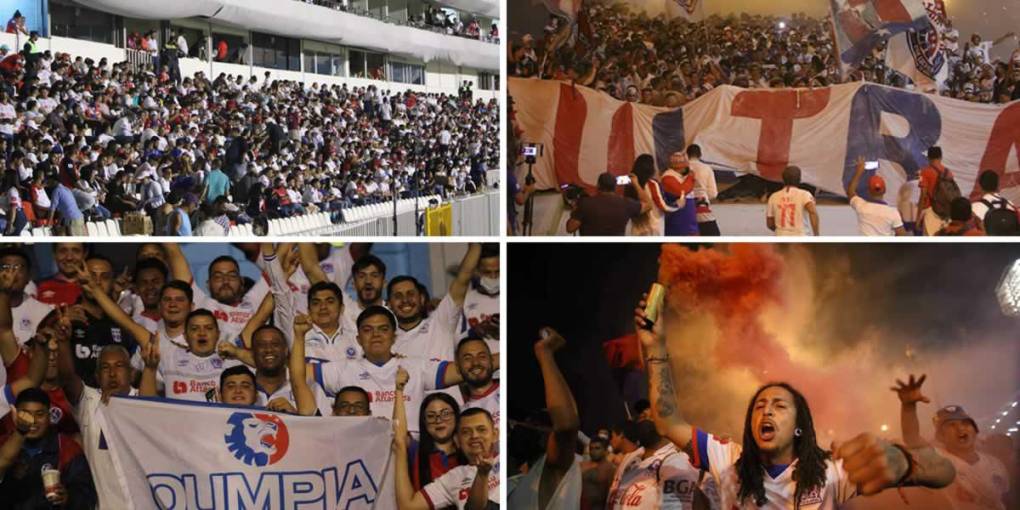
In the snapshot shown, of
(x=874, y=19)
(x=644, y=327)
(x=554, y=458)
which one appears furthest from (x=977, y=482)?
(x=874, y=19)

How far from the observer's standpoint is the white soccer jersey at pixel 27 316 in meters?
3.00

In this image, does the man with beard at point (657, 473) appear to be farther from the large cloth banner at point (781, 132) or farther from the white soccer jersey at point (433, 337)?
the large cloth banner at point (781, 132)

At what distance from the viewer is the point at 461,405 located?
3072 millimetres

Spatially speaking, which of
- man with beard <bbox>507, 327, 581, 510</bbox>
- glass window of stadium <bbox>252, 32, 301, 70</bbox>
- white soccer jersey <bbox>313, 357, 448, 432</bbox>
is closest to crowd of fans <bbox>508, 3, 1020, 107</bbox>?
glass window of stadium <bbox>252, 32, 301, 70</bbox>

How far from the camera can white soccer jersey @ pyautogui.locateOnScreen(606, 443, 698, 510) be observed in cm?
305

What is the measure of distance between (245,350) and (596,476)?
846mm

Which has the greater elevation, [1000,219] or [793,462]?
[1000,219]

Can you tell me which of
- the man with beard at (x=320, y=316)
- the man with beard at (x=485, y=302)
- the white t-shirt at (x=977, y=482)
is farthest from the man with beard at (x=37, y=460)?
the white t-shirt at (x=977, y=482)

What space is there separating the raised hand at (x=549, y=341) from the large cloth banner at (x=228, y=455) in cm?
43

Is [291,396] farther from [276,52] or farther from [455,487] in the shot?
[276,52]

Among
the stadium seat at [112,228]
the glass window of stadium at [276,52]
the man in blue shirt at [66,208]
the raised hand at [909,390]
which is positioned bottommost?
the raised hand at [909,390]

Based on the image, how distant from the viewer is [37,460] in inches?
119

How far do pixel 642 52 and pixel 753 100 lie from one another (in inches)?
10.8

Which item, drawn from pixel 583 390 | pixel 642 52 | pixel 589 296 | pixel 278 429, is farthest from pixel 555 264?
pixel 278 429
